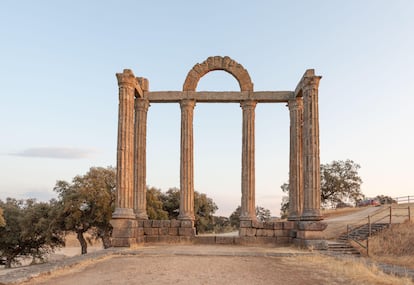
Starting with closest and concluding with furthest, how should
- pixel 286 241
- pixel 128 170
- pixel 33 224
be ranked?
1. pixel 128 170
2. pixel 286 241
3. pixel 33 224

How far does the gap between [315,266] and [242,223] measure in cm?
944

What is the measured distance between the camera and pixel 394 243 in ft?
73.3

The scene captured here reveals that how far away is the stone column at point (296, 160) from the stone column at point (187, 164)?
A: 225 inches

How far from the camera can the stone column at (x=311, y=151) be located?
20891 millimetres

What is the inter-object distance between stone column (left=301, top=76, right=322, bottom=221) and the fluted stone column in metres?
8.70

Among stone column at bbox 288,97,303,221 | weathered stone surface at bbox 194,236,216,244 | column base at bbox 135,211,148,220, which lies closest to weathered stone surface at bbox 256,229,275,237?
stone column at bbox 288,97,303,221

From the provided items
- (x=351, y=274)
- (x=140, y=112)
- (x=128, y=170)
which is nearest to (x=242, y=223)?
(x=128, y=170)

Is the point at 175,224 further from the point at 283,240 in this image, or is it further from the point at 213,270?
the point at 213,270

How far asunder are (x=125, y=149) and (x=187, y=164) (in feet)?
13.8

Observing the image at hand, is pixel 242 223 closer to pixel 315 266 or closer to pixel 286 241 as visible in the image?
pixel 286 241

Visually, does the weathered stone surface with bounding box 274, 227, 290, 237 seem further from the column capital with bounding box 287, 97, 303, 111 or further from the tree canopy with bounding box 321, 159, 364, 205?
the tree canopy with bounding box 321, 159, 364, 205

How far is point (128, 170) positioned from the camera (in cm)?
2111

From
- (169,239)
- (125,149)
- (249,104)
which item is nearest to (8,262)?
(169,239)

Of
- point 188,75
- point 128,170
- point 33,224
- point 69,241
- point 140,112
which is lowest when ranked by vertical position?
point 69,241
